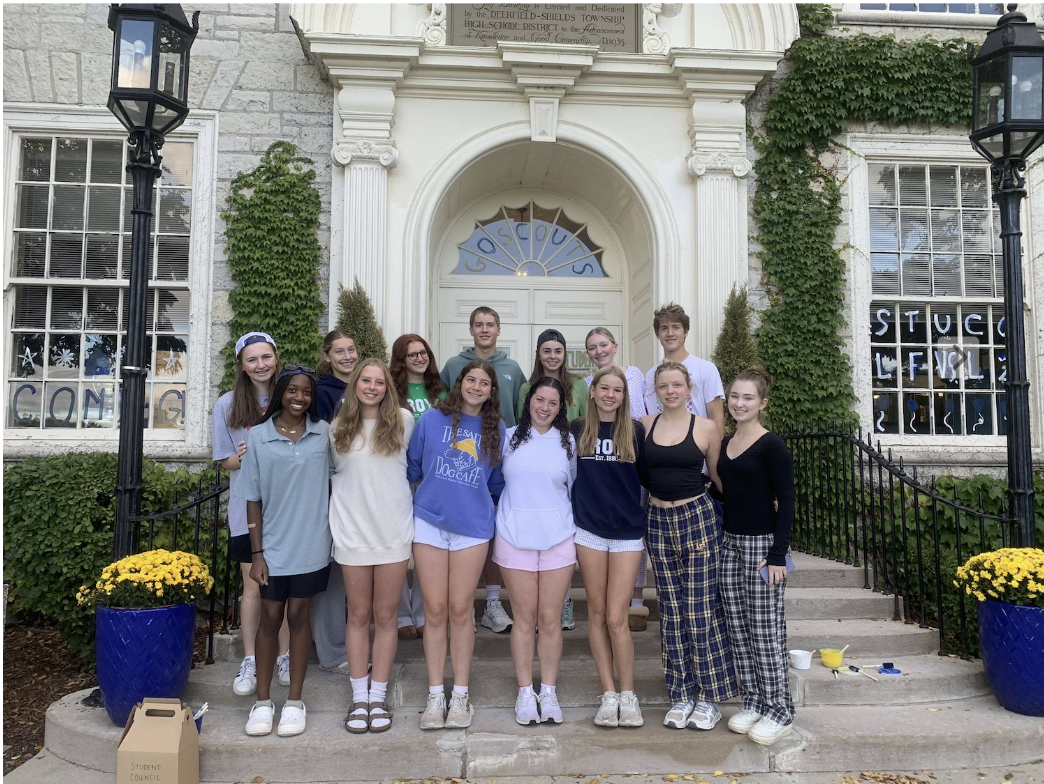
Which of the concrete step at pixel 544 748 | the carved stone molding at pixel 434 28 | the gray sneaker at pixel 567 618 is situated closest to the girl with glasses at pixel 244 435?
the concrete step at pixel 544 748

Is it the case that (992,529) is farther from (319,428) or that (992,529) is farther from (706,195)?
(319,428)

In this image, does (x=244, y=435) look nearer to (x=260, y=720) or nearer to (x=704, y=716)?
(x=260, y=720)

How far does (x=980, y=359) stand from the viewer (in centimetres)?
714

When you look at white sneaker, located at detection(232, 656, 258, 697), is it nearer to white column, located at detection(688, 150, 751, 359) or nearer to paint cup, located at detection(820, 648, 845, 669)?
paint cup, located at detection(820, 648, 845, 669)

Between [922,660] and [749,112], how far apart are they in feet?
16.5

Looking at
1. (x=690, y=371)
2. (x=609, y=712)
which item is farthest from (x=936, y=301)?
(x=609, y=712)

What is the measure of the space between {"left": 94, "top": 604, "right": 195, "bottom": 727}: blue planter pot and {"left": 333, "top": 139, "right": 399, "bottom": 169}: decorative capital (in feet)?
13.8

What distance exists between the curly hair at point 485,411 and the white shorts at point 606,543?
1.87ft

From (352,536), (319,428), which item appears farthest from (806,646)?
(319,428)

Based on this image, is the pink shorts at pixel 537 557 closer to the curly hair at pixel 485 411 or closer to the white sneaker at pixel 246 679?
the curly hair at pixel 485 411

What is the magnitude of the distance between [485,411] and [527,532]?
653mm

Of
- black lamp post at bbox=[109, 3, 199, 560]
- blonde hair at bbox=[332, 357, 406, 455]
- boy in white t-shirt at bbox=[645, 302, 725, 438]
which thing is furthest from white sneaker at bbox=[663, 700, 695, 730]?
black lamp post at bbox=[109, 3, 199, 560]

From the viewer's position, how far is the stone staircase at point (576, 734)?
11.2 feet

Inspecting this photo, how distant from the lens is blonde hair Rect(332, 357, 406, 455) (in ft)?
11.7
